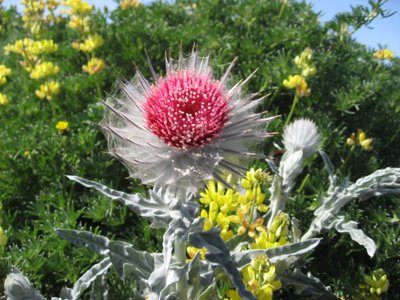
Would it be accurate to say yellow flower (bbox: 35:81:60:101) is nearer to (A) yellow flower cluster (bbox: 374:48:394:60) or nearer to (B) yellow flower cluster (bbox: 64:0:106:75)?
(B) yellow flower cluster (bbox: 64:0:106:75)

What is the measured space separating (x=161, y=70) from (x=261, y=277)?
101cm

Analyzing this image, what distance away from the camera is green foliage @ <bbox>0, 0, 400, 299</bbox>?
8.62ft

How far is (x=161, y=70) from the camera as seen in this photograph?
227 centimetres

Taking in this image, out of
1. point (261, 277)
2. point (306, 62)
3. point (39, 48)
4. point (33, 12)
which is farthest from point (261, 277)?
point (33, 12)

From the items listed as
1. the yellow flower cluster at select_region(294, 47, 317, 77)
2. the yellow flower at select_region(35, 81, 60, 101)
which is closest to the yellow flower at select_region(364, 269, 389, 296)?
the yellow flower cluster at select_region(294, 47, 317, 77)

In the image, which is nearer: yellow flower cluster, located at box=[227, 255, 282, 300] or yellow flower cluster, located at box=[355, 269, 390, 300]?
yellow flower cluster, located at box=[227, 255, 282, 300]

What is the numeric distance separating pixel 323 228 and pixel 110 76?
227cm

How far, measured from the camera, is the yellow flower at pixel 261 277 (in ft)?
6.18

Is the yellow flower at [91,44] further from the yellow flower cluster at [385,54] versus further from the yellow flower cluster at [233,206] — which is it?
the yellow flower cluster at [385,54]

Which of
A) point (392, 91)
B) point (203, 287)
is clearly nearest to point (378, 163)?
point (392, 91)

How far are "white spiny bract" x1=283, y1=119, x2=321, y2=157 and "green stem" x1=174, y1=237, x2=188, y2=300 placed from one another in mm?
863

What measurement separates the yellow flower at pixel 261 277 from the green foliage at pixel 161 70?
0.61m

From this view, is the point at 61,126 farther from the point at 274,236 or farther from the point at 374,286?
the point at 374,286

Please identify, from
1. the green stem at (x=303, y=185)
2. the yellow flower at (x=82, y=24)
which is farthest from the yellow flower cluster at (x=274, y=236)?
the yellow flower at (x=82, y=24)
